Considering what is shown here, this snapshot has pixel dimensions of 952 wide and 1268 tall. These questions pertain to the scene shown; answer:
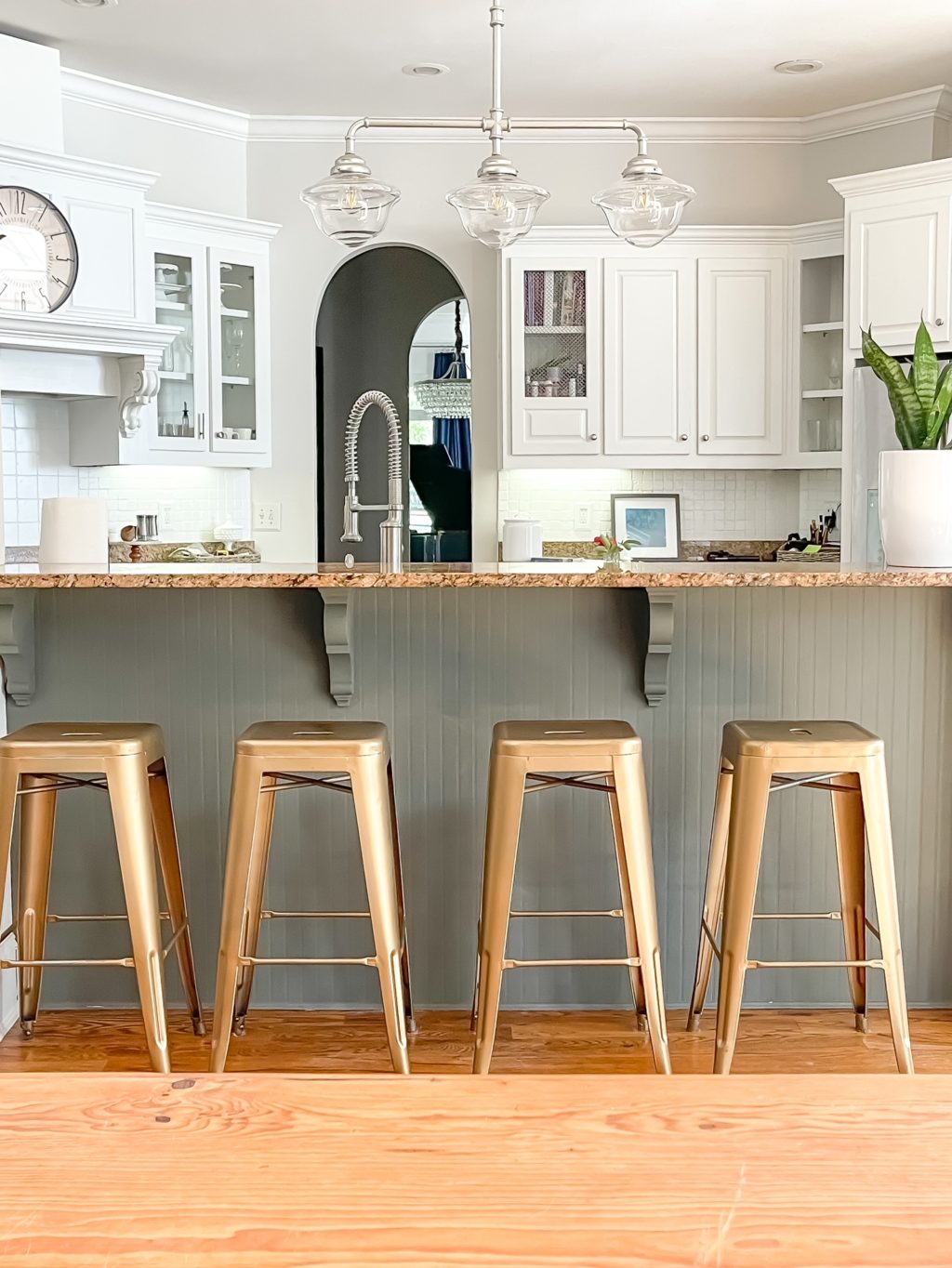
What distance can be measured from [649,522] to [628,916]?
3578 mm

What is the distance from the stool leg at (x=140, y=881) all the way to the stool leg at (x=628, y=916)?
3.03 feet

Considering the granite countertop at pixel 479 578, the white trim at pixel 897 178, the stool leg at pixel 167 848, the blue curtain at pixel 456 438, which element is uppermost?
the white trim at pixel 897 178

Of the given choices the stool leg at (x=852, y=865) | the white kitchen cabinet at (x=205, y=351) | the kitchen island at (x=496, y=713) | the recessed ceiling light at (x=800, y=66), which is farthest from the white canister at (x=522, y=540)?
the recessed ceiling light at (x=800, y=66)

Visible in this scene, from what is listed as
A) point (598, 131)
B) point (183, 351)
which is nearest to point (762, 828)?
point (183, 351)

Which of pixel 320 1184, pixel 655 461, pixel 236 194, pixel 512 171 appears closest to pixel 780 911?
pixel 512 171

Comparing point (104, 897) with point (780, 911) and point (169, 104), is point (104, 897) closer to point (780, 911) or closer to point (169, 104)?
point (780, 911)

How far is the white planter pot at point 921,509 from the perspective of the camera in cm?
270

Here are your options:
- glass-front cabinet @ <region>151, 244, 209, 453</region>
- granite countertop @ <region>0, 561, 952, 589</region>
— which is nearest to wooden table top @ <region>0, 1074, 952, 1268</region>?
granite countertop @ <region>0, 561, 952, 589</region>

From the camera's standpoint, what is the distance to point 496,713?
9.74 feet

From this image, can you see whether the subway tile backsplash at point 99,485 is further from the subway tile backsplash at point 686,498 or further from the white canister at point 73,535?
the white canister at point 73,535

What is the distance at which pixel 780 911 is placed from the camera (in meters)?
3.03

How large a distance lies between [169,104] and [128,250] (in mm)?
1028

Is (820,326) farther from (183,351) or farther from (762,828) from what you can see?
(762,828)

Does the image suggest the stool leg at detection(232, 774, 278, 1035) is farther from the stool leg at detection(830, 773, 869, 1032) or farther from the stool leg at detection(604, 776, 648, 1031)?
the stool leg at detection(830, 773, 869, 1032)
